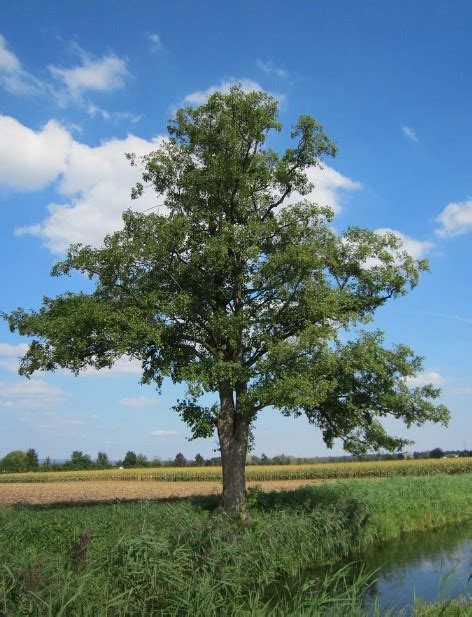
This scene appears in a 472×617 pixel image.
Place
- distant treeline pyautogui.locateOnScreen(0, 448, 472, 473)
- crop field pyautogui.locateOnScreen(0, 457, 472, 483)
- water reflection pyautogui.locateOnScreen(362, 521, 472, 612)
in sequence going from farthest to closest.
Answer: distant treeline pyautogui.locateOnScreen(0, 448, 472, 473), crop field pyautogui.locateOnScreen(0, 457, 472, 483), water reflection pyautogui.locateOnScreen(362, 521, 472, 612)

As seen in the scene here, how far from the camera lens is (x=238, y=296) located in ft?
72.8

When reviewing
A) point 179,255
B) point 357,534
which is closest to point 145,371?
point 179,255

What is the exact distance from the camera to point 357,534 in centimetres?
1994

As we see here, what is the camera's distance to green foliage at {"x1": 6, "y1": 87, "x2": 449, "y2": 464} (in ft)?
65.0

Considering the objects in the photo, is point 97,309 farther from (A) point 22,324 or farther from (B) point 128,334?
(A) point 22,324

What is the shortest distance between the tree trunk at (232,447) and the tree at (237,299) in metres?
0.05

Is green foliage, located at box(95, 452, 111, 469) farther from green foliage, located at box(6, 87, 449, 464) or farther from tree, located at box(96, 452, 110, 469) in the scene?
green foliage, located at box(6, 87, 449, 464)

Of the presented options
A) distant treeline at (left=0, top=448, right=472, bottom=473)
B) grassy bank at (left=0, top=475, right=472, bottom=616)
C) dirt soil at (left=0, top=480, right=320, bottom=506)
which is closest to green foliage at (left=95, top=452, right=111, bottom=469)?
distant treeline at (left=0, top=448, right=472, bottom=473)

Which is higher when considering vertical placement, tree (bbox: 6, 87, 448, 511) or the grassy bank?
tree (bbox: 6, 87, 448, 511)

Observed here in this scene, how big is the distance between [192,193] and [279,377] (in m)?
7.88

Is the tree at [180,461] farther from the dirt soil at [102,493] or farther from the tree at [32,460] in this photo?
the dirt soil at [102,493]

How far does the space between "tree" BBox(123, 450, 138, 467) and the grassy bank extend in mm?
84993

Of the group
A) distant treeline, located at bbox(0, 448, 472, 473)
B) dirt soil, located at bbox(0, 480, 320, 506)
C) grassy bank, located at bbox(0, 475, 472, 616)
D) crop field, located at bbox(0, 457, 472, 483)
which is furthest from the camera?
distant treeline, located at bbox(0, 448, 472, 473)

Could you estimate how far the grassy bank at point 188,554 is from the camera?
8359 mm
